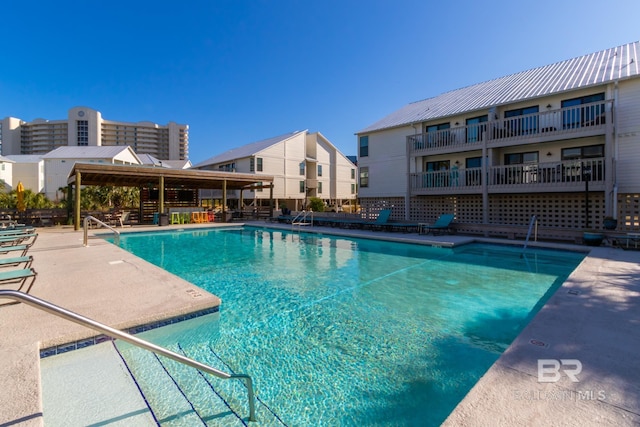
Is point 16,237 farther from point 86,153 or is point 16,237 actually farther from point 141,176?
point 86,153

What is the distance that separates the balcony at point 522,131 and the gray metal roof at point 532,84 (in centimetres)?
101

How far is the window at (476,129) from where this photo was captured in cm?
1539

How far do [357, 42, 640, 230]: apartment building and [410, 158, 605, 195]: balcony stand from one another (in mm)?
43

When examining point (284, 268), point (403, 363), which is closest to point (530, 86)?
point (284, 268)

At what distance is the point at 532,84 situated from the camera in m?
15.6

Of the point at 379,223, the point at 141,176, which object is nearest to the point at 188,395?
the point at 379,223

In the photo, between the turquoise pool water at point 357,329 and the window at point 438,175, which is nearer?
the turquoise pool water at point 357,329

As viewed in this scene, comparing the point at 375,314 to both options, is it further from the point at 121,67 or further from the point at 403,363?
the point at 121,67

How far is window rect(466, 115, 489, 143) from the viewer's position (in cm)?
1539

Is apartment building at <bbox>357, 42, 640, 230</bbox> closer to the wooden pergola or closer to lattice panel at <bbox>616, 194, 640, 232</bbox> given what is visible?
lattice panel at <bbox>616, 194, 640, 232</bbox>

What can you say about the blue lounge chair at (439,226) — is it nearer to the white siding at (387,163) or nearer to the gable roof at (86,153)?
the white siding at (387,163)

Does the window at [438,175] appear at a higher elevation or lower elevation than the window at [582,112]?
lower

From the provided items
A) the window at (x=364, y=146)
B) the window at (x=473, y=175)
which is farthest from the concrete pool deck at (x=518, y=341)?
the window at (x=364, y=146)

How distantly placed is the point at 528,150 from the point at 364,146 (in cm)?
956
